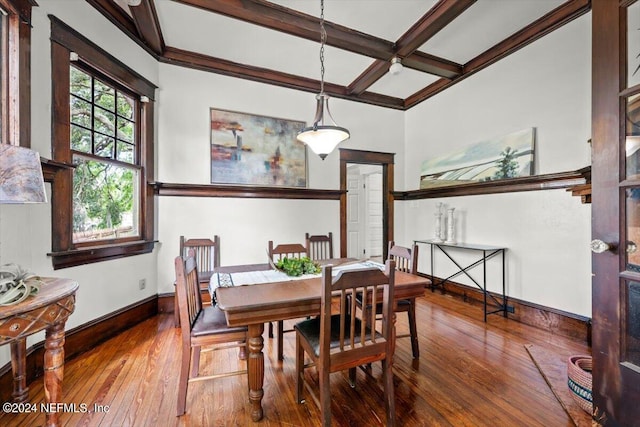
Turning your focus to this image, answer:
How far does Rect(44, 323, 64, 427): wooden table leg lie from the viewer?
141 cm

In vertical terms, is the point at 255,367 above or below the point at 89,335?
above

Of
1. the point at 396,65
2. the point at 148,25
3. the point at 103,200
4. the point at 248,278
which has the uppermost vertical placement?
the point at 148,25

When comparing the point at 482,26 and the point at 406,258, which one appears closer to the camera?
the point at 406,258

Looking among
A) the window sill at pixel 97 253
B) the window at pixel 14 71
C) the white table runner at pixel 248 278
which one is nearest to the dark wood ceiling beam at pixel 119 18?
the window at pixel 14 71

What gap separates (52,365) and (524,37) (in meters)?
4.85

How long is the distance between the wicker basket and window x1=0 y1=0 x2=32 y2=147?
12.8 feet

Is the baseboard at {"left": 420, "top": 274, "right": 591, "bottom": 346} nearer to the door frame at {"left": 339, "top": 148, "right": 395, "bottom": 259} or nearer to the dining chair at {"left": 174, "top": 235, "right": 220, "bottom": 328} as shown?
the door frame at {"left": 339, "top": 148, "right": 395, "bottom": 259}

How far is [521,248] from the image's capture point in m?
3.10

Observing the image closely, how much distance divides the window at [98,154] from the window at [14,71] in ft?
0.85

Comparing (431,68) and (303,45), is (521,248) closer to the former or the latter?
(431,68)

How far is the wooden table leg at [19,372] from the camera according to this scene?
5.51 feet

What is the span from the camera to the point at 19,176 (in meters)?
1.24

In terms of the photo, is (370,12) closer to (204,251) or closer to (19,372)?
(204,251)

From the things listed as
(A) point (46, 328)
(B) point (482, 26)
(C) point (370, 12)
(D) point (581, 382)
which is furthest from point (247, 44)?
(D) point (581, 382)
